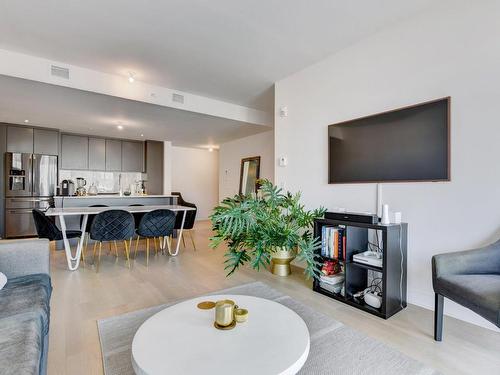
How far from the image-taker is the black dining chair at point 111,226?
350 cm

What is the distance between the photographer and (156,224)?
3859 mm

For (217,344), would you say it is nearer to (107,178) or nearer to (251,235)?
(251,235)

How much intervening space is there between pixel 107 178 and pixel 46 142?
5.45 feet

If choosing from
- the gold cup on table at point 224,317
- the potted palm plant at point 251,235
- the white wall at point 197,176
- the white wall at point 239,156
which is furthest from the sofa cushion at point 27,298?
the white wall at point 197,176

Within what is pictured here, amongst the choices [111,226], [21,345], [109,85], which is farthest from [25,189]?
[21,345]

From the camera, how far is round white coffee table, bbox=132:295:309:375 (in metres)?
1.07

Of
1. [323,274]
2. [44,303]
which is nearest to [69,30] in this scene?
[44,303]

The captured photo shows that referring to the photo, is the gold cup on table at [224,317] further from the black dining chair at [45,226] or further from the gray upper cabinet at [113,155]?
the gray upper cabinet at [113,155]

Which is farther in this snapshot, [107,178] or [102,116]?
[107,178]

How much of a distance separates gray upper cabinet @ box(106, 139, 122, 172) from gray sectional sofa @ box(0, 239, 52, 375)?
206 inches

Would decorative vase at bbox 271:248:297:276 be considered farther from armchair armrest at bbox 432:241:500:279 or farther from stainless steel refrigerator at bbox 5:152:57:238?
stainless steel refrigerator at bbox 5:152:57:238

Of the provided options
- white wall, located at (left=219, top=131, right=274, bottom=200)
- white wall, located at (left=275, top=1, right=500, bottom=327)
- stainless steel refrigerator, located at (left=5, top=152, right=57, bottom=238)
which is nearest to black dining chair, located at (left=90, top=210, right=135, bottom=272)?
white wall, located at (left=275, top=1, right=500, bottom=327)

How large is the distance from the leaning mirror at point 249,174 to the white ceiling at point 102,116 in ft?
2.24

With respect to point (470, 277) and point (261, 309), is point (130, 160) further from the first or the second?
point (470, 277)
